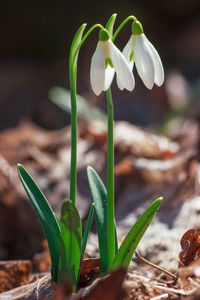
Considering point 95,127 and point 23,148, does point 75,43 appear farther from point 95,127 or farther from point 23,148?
point 95,127

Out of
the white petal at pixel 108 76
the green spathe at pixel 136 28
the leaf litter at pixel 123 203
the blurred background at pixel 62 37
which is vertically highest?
the blurred background at pixel 62 37

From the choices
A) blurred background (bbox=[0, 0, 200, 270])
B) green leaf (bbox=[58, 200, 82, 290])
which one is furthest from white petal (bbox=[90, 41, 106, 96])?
blurred background (bbox=[0, 0, 200, 270])

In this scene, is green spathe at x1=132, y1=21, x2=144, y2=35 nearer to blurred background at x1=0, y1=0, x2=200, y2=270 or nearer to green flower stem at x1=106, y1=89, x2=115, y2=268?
green flower stem at x1=106, y1=89, x2=115, y2=268

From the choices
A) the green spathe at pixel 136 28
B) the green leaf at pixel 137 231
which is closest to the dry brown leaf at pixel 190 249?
the green leaf at pixel 137 231

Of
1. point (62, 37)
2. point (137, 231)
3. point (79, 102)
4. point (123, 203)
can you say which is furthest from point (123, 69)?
point (62, 37)

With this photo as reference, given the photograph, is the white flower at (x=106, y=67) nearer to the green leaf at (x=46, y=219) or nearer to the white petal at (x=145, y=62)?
the white petal at (x=145, y=62)

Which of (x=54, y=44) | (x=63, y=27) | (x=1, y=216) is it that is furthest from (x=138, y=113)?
(x=63, y=27)
